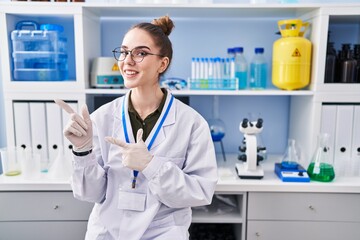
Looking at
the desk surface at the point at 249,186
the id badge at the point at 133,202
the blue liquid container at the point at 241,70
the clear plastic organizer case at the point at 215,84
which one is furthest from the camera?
the blue liquid container at the point at 241,70

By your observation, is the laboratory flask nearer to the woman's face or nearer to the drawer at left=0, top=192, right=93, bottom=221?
the woman's face

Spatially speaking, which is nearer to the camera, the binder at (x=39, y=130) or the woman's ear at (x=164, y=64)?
the woman's ear at (x=164, y=64)

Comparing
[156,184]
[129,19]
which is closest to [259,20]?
[129,19]

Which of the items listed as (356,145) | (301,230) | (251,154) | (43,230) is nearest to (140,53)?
(251,154)

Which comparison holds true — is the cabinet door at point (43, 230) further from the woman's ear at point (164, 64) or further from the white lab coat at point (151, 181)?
the woman's ear at point (164, 64)

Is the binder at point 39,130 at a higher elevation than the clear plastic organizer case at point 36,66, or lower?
lower

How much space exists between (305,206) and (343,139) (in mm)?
450

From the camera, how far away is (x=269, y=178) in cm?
162

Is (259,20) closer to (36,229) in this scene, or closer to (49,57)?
(49,57)

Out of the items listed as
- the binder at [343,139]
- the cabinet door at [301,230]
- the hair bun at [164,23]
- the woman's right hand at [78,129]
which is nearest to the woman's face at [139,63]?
the hair bun at [164,23]

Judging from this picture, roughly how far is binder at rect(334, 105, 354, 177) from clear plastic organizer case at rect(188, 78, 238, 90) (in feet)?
1.87

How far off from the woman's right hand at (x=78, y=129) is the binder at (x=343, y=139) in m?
1.30

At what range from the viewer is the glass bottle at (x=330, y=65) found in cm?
170

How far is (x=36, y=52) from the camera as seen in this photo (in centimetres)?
173
